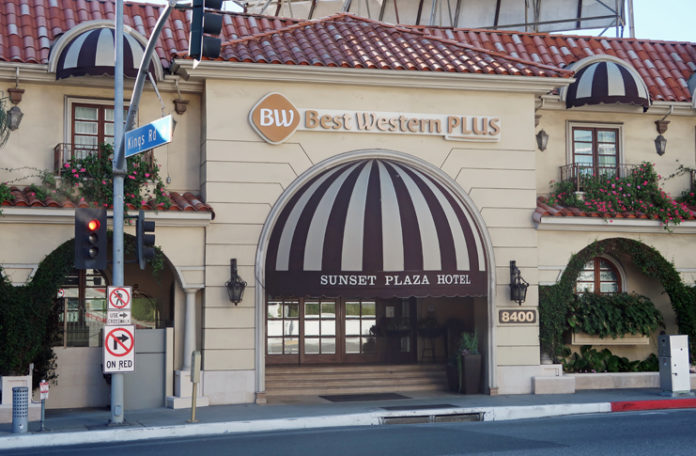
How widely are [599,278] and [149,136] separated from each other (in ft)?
43.4

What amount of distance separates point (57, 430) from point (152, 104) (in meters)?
8.15

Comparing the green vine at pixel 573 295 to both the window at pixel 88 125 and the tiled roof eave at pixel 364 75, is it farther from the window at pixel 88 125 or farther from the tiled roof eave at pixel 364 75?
the window at pixel 88 125

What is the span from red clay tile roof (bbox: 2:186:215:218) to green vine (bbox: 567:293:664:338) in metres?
9.58

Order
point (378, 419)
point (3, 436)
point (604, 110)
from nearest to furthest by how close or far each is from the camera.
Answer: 1. point (3, 436)
2. point (378, 419)
3. point (604, 110)

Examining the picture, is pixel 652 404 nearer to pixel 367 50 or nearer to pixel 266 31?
pixel 367 50

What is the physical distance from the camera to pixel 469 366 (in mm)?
20719

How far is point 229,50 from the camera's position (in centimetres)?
1966

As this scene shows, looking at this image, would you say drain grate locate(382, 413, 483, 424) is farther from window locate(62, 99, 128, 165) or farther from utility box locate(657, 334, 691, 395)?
window locate(62, 99, 128, 165)

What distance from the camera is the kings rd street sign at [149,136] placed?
14578 mm

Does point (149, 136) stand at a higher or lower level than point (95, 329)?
higher

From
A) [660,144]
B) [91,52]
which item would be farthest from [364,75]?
[660,144]

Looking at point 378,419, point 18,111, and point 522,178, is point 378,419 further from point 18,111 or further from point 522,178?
point 18,111

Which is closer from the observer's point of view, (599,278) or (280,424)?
(280,424)

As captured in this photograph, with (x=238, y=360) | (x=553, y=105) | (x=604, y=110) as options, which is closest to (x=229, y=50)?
(x=238, y=360)
